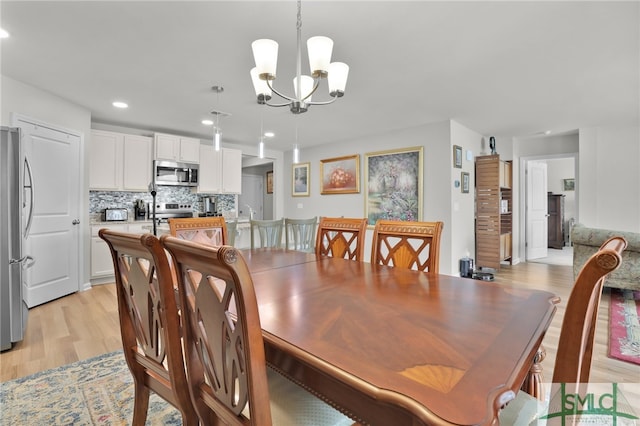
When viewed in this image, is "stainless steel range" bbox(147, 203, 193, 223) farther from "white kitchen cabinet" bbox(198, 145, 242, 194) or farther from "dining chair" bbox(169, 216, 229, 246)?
"dining chair" bbox(169, 216, 229, 246)

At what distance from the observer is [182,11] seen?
6.35 ft

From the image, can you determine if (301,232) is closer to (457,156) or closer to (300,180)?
(457,156)

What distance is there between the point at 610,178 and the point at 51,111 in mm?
7938

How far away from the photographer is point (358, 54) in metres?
2.48

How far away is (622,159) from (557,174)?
12.6ft

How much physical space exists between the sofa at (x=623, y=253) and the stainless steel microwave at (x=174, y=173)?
5.52m

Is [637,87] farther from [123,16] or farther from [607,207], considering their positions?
[123,16]

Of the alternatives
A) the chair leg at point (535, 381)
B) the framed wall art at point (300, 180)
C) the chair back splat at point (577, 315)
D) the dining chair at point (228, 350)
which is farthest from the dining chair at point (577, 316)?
the framed wall art at point (300, 180)

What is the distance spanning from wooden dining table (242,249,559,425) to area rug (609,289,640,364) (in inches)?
73.9

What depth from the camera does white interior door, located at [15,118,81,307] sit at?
3.24 metres

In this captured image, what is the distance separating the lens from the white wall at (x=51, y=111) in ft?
9.77

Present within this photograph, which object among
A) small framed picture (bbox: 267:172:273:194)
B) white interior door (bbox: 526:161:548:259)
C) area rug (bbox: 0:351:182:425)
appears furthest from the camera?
small framed picture (bbox: 267:172:273:194)

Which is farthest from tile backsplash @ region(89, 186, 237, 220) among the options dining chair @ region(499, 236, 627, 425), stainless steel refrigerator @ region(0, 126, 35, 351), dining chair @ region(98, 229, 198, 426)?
dining chair @ region(499, 236, 627, 425)

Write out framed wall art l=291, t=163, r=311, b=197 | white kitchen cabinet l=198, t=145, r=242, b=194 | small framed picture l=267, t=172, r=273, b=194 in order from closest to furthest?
white kitchen cabinet l=198, t=145, r=242, b=194 → framed wall art l=291, t=163, r=311, b=197 → small framed picture l=267, t=172, r=273, b=194
